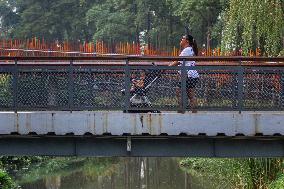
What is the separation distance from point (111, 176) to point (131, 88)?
1941cm

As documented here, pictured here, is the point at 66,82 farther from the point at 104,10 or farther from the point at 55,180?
the point at 104,10

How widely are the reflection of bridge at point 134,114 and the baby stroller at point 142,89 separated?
0.04 metres

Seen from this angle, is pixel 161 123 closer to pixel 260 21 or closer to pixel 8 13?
pixel 260 21

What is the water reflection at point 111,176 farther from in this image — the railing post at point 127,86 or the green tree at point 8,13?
the green tree at point 8,13

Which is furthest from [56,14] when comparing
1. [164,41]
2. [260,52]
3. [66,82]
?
[66,82]

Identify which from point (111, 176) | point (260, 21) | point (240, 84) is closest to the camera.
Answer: point (240, 84)

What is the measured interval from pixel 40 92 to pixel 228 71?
3940mm

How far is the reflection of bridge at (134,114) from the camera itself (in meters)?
11.3

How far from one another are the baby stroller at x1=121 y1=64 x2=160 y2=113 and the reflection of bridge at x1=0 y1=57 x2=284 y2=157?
41mm

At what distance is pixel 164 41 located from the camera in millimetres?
60031

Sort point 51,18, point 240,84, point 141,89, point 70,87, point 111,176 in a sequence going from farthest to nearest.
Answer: point 51,18 < point 111,176 < point 141,89 < point 70,87 < point 240,84

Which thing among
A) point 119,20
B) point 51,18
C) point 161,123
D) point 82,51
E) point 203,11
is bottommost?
point 161,123

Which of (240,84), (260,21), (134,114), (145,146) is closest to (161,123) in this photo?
(134,114)

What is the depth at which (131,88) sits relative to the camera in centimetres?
1222
